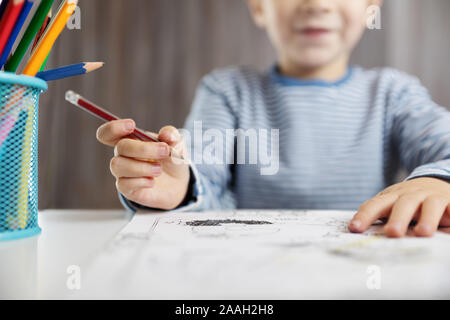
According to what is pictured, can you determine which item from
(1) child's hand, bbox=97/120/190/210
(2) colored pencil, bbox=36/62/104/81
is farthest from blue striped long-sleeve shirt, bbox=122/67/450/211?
(2) colored pencil, bbox=36/62/104/81

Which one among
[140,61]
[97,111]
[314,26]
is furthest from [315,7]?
[97,111]

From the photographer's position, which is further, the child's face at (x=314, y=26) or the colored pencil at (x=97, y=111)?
the child's face at (x=314, y=26)

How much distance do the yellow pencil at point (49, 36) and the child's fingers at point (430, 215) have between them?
23cm

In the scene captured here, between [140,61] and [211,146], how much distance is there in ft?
0.61

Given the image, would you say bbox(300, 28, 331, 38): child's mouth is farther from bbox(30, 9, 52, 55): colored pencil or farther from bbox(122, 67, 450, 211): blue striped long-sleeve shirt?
bbox(30, 9, 52, 55): colored pencil

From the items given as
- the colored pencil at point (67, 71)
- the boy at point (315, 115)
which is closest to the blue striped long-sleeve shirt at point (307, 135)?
the boy at point (315, 115)

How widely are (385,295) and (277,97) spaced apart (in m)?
0.44

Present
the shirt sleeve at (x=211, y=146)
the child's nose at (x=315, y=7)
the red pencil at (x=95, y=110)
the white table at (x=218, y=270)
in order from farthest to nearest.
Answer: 1. the child's nose at (x=315, y=7)
2. the shirt sleeve at (x=211, y=146)
3. the red pencil at (x=95, y=110)
4. the white table at (x=218, y=270)

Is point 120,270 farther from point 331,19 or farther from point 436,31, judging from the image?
point 436,31

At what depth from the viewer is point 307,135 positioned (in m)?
0.53

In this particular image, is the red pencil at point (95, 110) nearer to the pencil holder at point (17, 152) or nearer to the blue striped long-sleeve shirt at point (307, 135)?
the pencil holder at point (17, 152)

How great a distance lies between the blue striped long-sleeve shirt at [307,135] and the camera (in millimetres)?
512

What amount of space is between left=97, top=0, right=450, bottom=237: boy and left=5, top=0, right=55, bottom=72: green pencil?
0.76 feet
